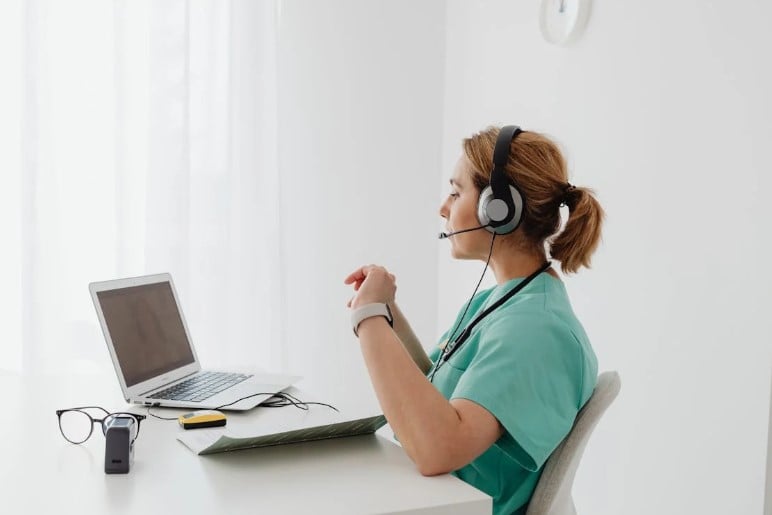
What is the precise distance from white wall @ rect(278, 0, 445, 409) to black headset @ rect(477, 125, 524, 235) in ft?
5.78

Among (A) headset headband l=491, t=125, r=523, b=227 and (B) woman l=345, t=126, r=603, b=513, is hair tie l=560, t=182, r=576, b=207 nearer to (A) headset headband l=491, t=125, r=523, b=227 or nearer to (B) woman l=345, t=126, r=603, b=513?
(B) woman l=345, t=126, r=603, b=513

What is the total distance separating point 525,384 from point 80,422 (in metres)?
0.78

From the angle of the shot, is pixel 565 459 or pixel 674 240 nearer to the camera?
pixel 565 459

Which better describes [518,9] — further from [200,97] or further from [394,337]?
[394,337]

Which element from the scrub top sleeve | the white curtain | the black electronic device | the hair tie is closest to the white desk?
the black electronic device

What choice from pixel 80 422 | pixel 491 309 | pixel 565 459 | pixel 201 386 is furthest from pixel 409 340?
pixel 80 422

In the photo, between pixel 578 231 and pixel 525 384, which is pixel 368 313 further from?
pixel 578 231

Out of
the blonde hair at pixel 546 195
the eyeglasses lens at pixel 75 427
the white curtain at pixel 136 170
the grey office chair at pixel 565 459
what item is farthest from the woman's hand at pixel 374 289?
the white curtain at pixel 136 170

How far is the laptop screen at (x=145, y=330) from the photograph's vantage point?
59.2 inches

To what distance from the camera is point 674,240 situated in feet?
6.35

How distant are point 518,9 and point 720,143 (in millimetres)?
1090

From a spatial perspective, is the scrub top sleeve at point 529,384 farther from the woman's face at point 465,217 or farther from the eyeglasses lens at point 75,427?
the eyeglasses lens at point 75,427

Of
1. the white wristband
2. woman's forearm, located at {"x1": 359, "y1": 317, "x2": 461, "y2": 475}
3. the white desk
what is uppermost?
the white wristband

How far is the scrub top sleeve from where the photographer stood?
1.11 meters
